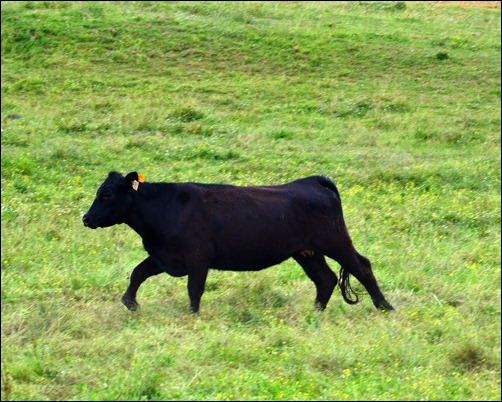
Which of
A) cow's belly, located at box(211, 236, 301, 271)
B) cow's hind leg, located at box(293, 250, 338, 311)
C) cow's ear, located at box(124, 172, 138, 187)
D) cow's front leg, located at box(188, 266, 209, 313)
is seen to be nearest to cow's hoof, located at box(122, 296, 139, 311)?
cow's front leg, located at box(188, 266, 209, 313)

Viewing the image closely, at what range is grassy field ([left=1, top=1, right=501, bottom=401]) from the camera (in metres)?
7.82

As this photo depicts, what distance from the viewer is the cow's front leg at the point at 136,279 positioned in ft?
30.8

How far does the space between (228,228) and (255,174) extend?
19.9ft

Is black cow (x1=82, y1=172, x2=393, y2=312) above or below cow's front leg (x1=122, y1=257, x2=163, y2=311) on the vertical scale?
above

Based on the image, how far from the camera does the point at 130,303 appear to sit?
30.7 ft

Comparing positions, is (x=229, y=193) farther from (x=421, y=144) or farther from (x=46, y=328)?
(x=421, y=144)

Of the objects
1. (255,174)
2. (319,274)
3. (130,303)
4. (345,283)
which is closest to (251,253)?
(319,274)

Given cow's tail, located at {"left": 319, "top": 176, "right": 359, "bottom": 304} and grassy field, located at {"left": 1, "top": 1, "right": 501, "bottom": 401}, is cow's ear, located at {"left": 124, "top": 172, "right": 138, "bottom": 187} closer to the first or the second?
grassy field, located at {"left": 1, "top": 1, "right": 501, "bottom": 401}

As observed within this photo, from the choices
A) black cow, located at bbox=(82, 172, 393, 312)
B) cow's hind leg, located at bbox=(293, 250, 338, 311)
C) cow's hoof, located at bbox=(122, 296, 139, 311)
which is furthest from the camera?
cow's hind leg, located at bbox=(293, 250, 338, 311)

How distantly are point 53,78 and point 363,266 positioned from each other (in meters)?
13.8

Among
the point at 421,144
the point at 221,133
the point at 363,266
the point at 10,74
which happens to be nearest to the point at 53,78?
the point at 10,74

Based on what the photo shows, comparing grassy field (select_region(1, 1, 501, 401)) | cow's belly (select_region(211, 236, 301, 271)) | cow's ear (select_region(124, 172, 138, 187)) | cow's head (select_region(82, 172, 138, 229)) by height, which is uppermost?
cow's ear (select_region(124, 172, 138, 187))

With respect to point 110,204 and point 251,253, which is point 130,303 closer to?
point 110,204

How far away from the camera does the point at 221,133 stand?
1845cm
